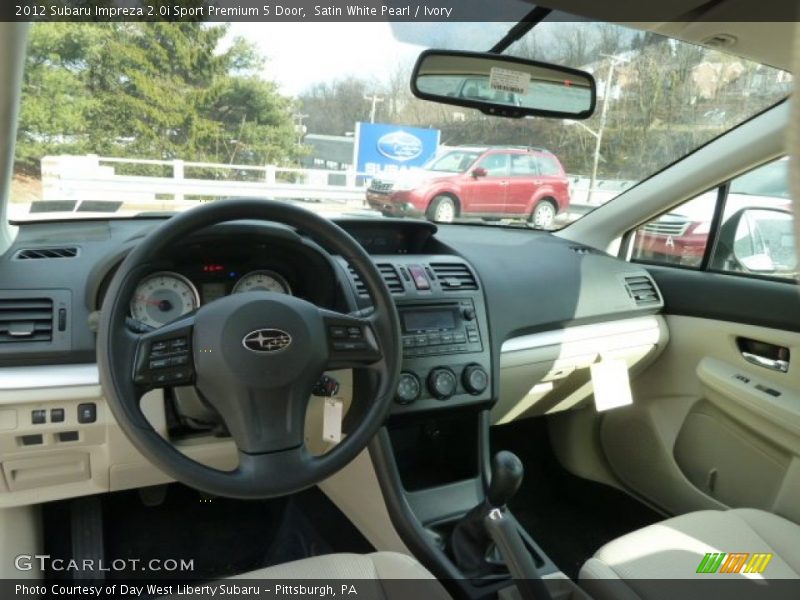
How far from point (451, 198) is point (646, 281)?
0.92 metres

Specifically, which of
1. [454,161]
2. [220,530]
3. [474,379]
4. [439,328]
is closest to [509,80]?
[454,161]

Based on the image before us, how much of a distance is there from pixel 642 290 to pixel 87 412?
2.13 metres

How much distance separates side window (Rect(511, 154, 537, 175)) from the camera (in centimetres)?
256

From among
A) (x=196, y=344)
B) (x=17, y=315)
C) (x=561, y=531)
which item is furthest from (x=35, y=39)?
(x=561, y=531)

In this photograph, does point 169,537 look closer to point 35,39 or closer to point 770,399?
point 35,39

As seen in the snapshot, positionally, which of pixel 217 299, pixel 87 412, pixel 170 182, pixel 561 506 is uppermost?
pixel 170 182

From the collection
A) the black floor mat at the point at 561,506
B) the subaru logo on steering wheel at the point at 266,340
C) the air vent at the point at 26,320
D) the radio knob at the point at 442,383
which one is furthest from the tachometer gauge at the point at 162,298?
the black floor mat at the point at 561,506

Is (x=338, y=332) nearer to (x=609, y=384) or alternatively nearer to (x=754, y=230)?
(x=609, y=384)

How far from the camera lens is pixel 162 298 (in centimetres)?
162

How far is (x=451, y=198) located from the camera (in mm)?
2641

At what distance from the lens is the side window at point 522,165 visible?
2564 mm

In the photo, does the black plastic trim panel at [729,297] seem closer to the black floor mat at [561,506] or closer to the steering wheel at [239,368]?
the black floor mat at [561,506]

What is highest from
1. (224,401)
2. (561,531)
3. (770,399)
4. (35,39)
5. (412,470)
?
(35,39)

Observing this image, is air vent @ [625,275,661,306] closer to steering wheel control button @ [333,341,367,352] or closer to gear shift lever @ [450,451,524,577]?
gear shift lever @ [450,451,524,577]
